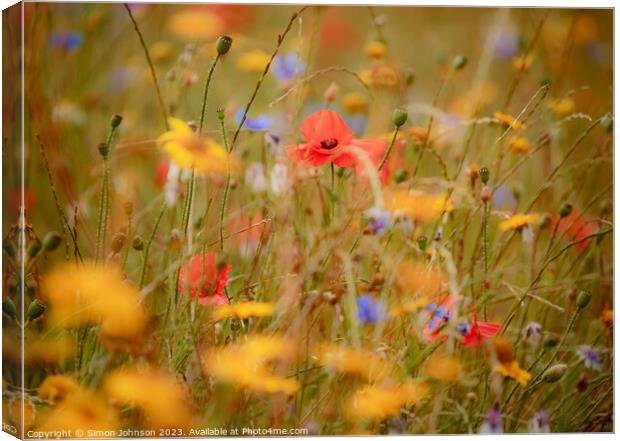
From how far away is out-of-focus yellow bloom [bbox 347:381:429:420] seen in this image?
2.26 m

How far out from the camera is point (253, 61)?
2240 mm

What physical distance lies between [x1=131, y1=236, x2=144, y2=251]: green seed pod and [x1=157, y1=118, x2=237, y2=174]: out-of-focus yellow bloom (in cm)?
15

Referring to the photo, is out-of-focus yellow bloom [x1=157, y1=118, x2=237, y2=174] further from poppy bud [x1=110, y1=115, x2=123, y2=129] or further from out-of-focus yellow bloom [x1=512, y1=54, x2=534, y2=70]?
out-of-focus yellow bloom [x1=512, y1=54, x2=534, y2=70]

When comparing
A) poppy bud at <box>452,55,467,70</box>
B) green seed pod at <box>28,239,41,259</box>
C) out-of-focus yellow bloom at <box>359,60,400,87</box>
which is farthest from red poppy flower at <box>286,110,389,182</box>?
green seed pod at <box>28,239,41,259</box>

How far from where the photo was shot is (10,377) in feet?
7.26

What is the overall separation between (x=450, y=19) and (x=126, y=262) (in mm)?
723

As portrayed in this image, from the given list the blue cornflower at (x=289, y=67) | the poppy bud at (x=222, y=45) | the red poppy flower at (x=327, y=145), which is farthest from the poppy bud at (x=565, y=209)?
the poppy bud at (x=222, y=45)

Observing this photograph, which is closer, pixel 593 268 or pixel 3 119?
pixel 3 119

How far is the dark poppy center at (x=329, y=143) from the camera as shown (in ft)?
7.37

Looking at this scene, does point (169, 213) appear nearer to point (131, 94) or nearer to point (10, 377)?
point (131, 94)

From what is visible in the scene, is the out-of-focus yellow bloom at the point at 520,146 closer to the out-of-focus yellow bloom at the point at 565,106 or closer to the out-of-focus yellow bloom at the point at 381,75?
the out-of-focus yellow bloom at the point at 565,106

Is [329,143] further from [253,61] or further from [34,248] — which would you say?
[34,248]

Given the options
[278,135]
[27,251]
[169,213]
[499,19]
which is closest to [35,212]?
[27,251]

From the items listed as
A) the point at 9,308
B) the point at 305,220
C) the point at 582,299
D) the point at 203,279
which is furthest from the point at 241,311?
the point at 582,299
